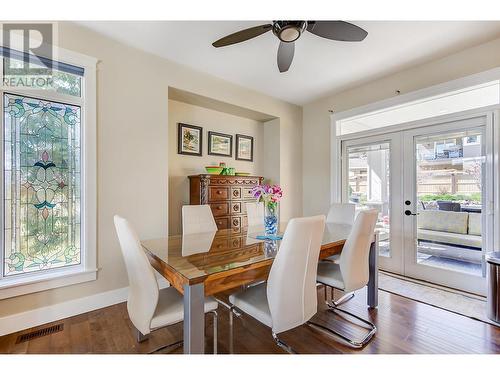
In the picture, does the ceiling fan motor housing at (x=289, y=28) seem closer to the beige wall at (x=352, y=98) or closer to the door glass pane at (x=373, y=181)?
the beige wall at (x=352, y=98)

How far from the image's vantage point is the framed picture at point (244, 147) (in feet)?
13.9

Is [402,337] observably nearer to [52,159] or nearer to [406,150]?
[406,150]

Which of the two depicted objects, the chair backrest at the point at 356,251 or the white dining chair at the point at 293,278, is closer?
the white dining chair at the point at 293,278

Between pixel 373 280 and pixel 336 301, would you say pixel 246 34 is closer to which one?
pixel 373 280

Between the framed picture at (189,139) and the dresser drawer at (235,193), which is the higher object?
the framed picture at (189,139)

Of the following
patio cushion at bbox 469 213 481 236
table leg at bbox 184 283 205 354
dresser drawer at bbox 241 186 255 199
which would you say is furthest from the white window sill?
patio cushion at bbox 469 213 481 236

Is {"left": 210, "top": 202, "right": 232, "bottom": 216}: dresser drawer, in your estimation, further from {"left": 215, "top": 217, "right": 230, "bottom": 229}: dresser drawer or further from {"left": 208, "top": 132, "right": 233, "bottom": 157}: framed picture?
{"left": 208, "top": 132, "right": 233, "bottom": 157}: framed picture

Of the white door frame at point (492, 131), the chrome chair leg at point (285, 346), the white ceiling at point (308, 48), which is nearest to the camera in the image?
the chrome chair leg at point (285, 346)

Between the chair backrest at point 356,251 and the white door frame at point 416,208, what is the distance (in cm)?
171

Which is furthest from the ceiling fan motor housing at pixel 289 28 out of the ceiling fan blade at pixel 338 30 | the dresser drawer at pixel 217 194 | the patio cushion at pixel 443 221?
the patio cushion at pixel 443 221

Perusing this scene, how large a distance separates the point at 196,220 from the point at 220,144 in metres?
1.79

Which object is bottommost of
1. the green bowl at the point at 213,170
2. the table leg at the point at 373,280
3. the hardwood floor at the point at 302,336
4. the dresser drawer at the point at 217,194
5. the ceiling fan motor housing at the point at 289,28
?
the hardwood floor at the point at 302,336

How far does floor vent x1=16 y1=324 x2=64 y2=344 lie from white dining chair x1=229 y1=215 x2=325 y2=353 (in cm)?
180

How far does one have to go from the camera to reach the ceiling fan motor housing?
5.96 feet
